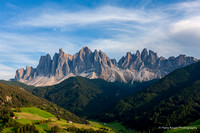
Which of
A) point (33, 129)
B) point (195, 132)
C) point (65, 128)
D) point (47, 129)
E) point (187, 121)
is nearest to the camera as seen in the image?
point (195, 132)

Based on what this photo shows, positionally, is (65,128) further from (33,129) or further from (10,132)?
(10,132)

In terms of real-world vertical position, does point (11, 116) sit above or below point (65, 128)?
above

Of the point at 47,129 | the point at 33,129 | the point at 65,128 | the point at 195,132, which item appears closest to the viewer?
the point at 195,132

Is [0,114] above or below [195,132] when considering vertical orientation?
above

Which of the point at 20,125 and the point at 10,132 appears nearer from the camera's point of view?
the point at 10,132

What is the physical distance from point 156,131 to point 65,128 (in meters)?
93.1

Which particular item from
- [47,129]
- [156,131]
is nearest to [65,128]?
[47,129]

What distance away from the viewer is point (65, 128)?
179250 mm

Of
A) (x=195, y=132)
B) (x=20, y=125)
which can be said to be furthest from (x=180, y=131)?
(x=20, y=125)

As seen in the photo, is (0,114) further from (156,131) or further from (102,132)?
(156,131)

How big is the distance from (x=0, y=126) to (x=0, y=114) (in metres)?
25.4

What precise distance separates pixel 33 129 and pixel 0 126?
100ft

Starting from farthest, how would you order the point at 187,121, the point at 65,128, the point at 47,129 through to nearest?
the point at 187,121 < the point at 65,128 < the point at 47,129

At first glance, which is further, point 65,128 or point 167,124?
point 167,124
